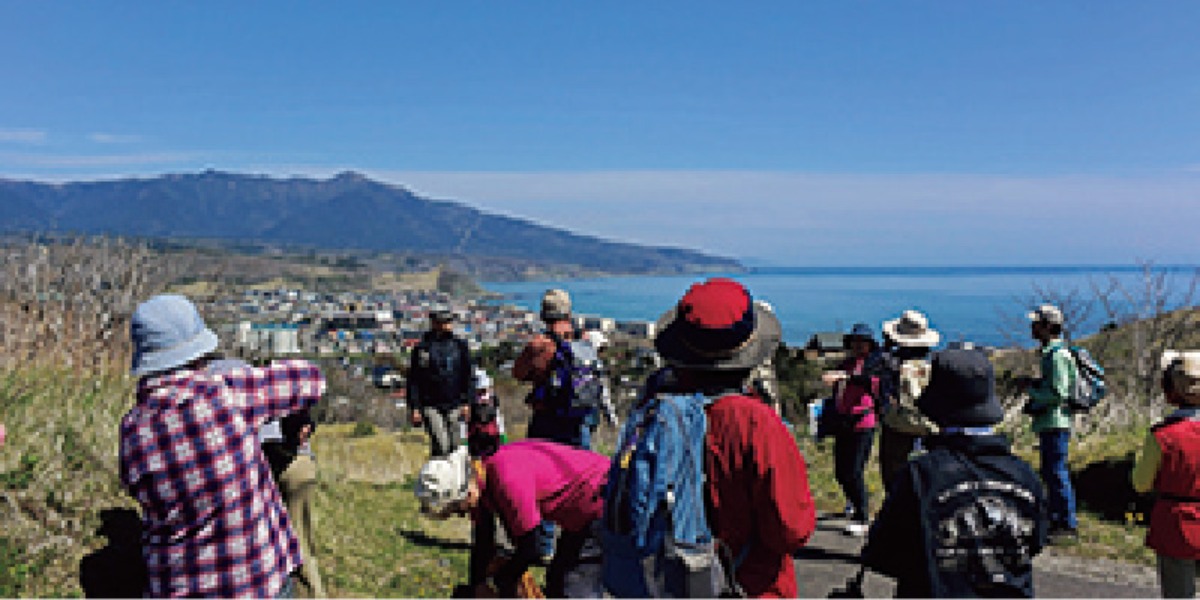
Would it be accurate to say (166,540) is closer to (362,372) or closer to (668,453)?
(668,453)

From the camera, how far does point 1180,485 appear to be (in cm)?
385

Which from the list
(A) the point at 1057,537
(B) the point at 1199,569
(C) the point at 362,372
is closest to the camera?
(B) the point at 1199,569

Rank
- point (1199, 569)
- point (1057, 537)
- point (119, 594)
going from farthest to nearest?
point (1057, 537) → point (1199, 569) → point (119, 594)

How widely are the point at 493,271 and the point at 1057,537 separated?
14523 centimetres

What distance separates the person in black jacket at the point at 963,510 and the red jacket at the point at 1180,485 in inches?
56.5

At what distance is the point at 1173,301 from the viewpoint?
1344cm

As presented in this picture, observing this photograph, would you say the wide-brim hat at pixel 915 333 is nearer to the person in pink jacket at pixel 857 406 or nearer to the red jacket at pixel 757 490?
the person in pink jacket at pixel 857 406

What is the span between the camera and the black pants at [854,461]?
6.41 m

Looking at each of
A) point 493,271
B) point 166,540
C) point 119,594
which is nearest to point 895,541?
point 166,540

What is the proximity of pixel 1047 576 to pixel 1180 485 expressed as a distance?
2630mm

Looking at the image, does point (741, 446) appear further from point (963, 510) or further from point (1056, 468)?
point (1056, 468)

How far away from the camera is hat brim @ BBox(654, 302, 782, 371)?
2.81m

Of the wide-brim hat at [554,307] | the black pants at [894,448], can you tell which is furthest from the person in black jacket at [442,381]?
the black pants at [894,448]

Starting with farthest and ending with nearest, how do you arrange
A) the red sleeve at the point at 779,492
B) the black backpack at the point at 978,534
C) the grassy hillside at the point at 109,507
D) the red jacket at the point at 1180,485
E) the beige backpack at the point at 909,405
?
the beige backpack at the point at 909,405 → the grassy hillside at the point at 109,507 → the red jacket at the point at 1180,485 → the black backpack at the point at 978,534 → the red sleeve at the point at 779,492
